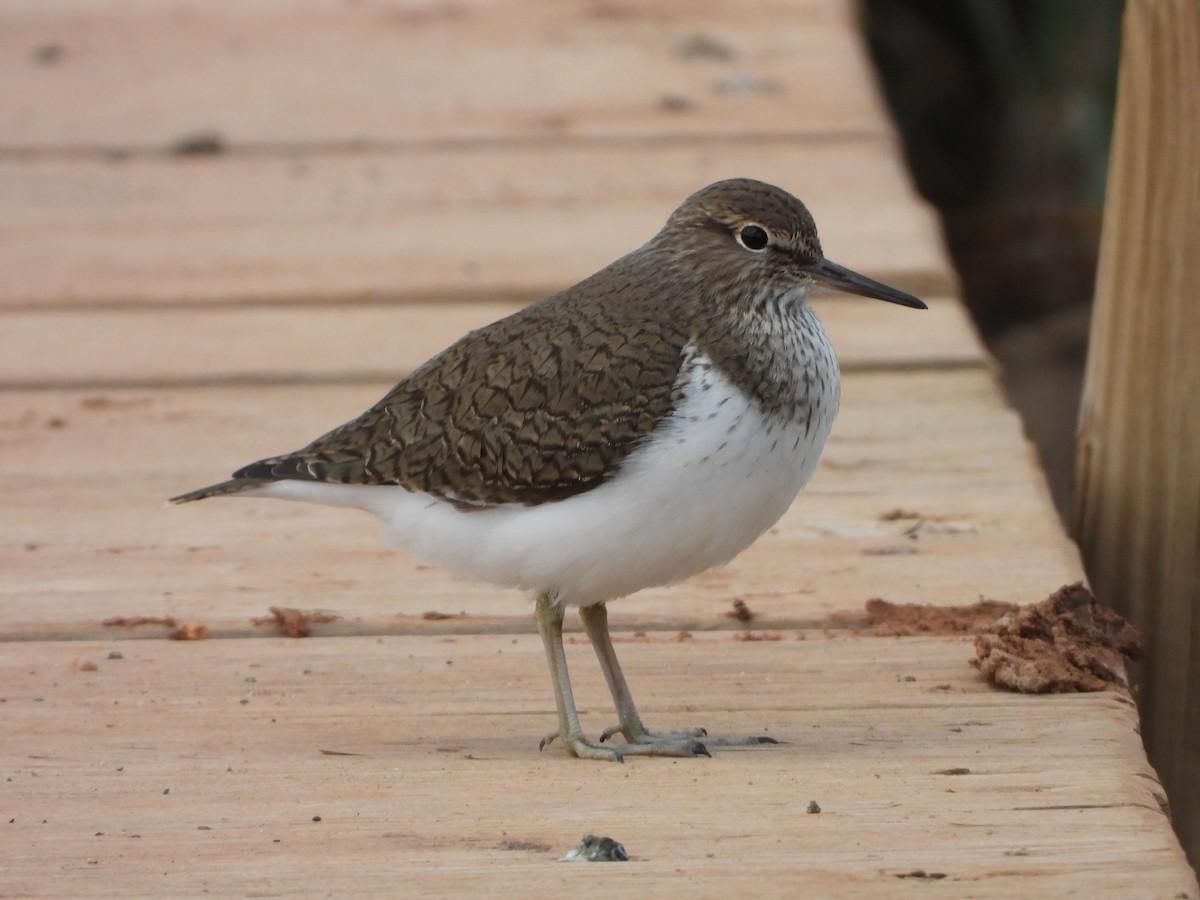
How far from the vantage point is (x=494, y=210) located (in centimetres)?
705

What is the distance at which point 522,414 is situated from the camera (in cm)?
397

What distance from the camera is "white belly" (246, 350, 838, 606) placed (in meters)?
3.76

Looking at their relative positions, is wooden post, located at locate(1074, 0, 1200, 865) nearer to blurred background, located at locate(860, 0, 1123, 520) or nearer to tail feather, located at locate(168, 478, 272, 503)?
tail feather, located at locate(168, 478, 272, 503)

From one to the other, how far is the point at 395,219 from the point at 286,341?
1.08m

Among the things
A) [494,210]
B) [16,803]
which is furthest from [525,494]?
[494,210]

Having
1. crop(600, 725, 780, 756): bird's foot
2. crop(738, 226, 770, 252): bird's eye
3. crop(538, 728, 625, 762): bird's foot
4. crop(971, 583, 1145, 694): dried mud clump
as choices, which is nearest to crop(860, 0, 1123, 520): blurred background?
crop(971, 583, 1145, 694): dried mud clump

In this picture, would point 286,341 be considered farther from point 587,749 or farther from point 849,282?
point 587,749

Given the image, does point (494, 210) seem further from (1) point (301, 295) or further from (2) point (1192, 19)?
(2) point (1192, 19)

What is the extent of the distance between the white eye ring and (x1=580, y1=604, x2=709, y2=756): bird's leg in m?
0.92

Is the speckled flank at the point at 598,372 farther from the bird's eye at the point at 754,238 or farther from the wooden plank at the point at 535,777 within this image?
the wooden plank at the point at 535,777

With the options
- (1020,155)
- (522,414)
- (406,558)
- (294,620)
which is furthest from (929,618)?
(1020,155)

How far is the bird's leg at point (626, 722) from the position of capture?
12.5 ft

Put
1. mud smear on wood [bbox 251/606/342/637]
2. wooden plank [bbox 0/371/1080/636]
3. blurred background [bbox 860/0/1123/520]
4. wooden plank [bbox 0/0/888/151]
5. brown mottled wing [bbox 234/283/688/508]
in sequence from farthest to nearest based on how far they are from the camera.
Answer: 1. blurred background [bbox 860/0/1123/520]
2. wooden plank [bbox 0/0/888/151]
3. wooden plank [bbox 0/371/1080/636]
4. mud smear on wood [bbox 251/606/342/637]
5. brown mottled wing [bbox 234/283/688/508]

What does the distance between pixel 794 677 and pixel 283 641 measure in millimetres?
1234
